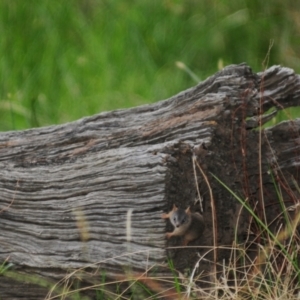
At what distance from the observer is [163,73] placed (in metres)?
4.51

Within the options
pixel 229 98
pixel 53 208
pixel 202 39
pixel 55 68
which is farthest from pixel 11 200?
pixel 202 39

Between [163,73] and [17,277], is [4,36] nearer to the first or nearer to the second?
[163,73]

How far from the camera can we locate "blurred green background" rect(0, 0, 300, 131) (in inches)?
172

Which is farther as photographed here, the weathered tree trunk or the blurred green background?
the blurred green background

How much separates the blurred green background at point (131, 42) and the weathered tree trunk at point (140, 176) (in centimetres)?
196

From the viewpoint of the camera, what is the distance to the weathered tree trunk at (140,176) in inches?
79.8

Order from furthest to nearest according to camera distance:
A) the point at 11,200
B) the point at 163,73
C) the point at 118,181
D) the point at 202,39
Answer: the point at 202,39, the point at 163,73, the point at 11,200, the point at 118,181

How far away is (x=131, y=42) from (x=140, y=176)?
9.07ft

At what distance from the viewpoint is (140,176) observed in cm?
204

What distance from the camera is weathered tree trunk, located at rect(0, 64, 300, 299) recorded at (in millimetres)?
2027

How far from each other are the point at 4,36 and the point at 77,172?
267 cm

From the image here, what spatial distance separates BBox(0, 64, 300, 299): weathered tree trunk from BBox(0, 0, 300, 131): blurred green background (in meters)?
1.96

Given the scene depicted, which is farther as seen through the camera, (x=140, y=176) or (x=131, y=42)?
(x=131, y=42)

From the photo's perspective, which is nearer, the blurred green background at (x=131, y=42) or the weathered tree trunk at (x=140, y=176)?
the weathered tree trunk at (x=140, y=176)
